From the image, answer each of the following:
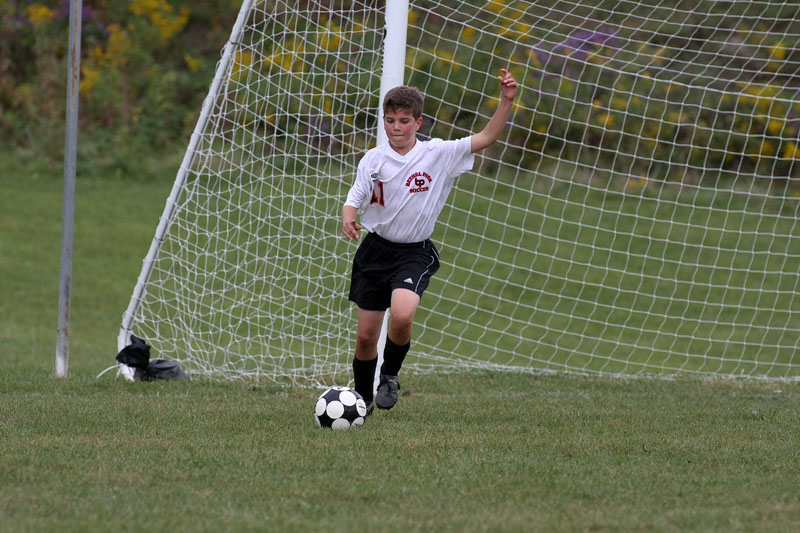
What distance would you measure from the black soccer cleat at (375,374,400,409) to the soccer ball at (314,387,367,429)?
306 mm

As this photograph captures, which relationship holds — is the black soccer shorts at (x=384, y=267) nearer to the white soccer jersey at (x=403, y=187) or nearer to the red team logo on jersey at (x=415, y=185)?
the white soccer jersey at (x=403, y=187)

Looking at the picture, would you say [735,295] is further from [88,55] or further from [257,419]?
[88,55]

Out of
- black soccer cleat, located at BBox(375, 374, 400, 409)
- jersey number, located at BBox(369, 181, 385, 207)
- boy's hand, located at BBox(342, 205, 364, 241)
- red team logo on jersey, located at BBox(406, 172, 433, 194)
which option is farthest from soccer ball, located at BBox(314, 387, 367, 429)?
red team logo on jersey, located at BBox(406, 172, 433, 194)

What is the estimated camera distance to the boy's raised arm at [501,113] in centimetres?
499

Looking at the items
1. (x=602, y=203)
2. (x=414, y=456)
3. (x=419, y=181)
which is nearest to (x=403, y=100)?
(x=419, y=181)

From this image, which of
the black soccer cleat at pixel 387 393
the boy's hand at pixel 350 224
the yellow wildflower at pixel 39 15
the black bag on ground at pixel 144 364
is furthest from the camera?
the yellow wildflower at pixel 39 15

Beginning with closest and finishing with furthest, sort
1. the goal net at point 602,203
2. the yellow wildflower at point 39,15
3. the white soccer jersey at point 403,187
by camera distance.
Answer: the white soccer jersey at point 403,187 → the goal net at point 602,203 → the yellow wildflower at point 39,15

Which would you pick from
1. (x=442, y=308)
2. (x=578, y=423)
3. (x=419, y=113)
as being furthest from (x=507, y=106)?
(x=442, y=308)

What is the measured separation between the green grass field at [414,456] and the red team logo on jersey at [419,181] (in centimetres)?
121

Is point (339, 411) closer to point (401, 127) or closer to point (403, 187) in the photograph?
point (403, 187)

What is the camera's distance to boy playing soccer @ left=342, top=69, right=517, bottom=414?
5.01m

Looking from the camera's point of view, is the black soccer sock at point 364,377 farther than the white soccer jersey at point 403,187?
Yes

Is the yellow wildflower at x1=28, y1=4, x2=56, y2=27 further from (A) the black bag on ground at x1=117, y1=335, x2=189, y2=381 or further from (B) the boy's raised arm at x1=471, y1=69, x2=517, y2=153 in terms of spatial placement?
(B) the boy's raised arm at x1=471, y1=69, x2=517, y2=153

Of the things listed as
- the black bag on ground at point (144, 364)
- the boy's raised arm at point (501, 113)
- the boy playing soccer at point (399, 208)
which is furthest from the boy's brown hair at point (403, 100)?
the black bag on ground at point (144, 364)
